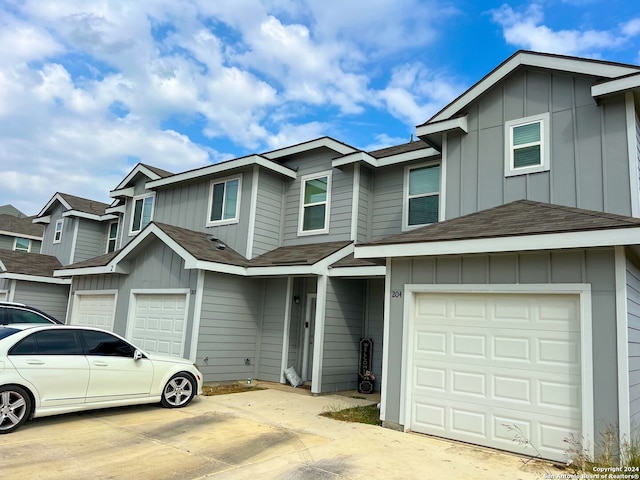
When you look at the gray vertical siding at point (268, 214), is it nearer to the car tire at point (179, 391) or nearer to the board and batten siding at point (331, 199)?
the board and batten siding at point (331, 199)

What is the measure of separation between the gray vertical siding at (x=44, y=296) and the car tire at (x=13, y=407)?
13432mm

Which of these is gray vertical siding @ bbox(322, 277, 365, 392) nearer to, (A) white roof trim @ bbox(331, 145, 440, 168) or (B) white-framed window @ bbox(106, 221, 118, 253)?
(A) white roof trim @ bbox(331, 145, 440, 168)

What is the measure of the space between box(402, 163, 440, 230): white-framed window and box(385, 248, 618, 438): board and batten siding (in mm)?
3899

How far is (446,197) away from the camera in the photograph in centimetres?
943

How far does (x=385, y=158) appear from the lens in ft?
A: 38.3

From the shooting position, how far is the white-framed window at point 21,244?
26.4 metres

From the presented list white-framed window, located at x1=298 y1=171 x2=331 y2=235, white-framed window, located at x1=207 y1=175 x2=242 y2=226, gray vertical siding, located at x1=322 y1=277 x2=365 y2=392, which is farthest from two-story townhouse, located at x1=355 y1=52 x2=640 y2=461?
white-framed window, located at x1=207 y1=175 x2=242 y2=226

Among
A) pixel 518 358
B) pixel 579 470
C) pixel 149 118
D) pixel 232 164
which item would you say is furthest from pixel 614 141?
pixel 149 118

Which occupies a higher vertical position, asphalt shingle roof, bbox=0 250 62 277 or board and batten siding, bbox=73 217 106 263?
board and batten siding, bbox=73 217 106 263

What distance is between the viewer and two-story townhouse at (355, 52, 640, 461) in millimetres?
5539

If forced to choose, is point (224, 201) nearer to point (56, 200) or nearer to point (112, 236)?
point (112, 236)

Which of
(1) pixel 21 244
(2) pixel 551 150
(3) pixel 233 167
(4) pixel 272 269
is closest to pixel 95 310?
(3) pixel 233 167

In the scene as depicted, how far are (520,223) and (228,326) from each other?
7.58 metres

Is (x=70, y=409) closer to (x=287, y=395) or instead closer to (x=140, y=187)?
(x=287, y=395)
